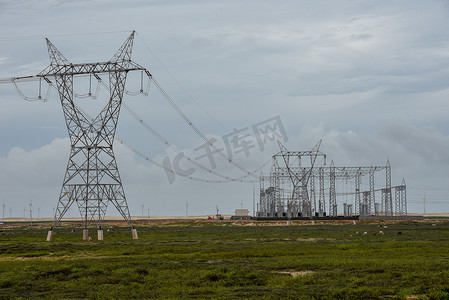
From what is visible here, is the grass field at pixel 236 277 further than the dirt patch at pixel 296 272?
No

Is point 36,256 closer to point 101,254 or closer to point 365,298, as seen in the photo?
point 101,254

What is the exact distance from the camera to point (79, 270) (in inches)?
1414

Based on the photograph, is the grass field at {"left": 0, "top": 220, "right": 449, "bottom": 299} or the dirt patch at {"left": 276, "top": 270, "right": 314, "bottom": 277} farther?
the dirt patch at {"left": 276, "top": 270, "right": 314, "bottom": 277}

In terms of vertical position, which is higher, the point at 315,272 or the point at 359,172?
the point at 359,172

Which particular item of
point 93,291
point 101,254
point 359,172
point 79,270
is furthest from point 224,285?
point 359,172

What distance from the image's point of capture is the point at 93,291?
28.6m

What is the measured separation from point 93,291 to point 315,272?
12262mm

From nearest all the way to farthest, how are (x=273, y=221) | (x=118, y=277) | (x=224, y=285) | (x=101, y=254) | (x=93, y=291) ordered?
(x=93, y=291) → (x=224, y=285) → (x=118, y=277) → (x=101, y=254) → (x=273, y=221)

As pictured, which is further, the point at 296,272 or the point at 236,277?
the point at 296,272

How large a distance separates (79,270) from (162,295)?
10534 mm

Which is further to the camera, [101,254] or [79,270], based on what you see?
[101,254]

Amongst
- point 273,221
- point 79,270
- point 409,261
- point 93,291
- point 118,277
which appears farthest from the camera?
point 273,221

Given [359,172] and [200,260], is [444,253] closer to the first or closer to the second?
[200,260]

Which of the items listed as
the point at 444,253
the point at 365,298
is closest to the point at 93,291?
the point at 365,298
